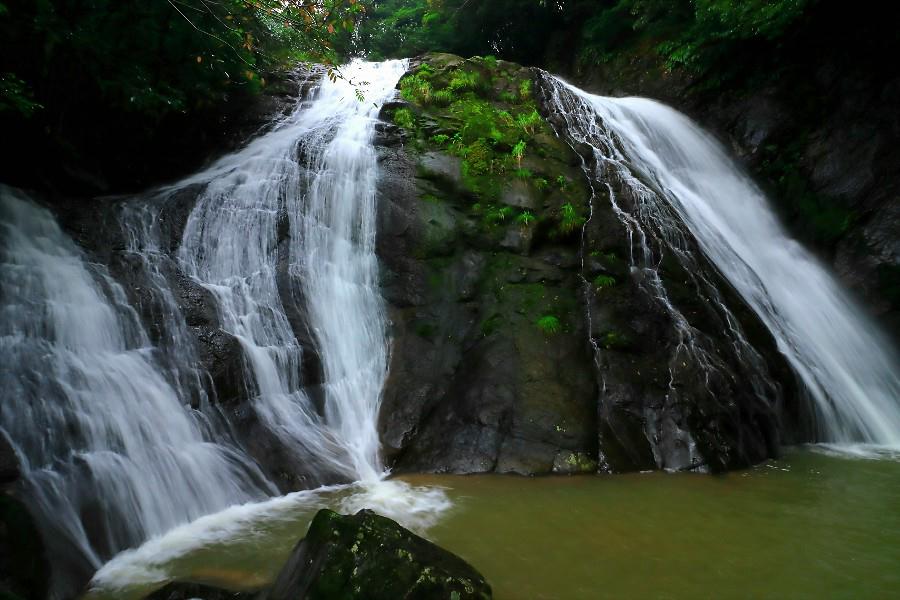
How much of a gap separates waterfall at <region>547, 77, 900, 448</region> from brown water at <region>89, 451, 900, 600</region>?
211 cm

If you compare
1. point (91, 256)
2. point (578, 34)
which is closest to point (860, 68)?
point (578, 34)

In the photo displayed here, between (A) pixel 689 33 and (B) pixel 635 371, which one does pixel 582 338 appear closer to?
(B) pixel 635 371

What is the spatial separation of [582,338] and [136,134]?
293 inches

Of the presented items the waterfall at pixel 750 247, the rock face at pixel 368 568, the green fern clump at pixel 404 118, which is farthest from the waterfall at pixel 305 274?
the waterfall at pixel 750 247

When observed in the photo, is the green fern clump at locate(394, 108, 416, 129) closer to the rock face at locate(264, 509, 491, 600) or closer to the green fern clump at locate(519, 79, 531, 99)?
the green fern clump at locate(519, 79, 531, 99)

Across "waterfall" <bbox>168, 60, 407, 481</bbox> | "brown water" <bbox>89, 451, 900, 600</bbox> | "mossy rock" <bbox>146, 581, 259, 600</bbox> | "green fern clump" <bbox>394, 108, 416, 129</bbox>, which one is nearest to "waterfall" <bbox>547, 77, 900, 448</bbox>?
"brown water" <bbox>89, 451, 900, 600</bbox>

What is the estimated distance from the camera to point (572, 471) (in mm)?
6008

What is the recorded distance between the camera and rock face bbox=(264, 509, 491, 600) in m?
3.03

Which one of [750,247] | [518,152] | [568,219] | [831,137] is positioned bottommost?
[750,247]

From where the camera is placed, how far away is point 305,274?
7578mm

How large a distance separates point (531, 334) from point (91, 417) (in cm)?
484

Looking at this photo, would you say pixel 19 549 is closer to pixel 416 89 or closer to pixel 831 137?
pixel 416 89

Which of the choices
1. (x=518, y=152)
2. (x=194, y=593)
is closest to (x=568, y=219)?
(x=518, y=152)

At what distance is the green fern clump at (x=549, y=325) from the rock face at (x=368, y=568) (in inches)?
160
